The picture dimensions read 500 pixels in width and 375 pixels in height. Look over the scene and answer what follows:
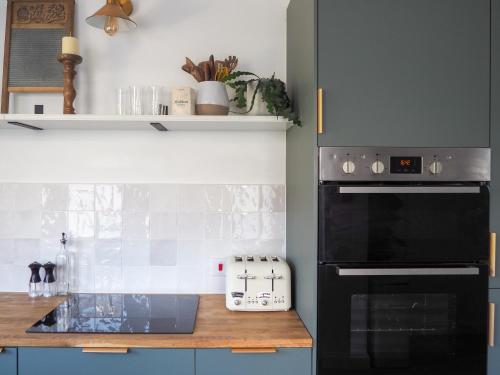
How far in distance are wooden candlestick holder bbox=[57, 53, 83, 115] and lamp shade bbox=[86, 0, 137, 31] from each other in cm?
19

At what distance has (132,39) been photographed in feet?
6.97

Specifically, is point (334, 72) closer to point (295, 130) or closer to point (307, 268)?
point (295, 130)

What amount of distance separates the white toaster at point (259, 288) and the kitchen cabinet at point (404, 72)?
0.68 metres

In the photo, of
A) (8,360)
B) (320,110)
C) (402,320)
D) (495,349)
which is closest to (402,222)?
(402,320)

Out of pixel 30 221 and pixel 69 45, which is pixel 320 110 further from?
pixel 30 221

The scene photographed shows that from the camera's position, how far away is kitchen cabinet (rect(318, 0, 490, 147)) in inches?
58.2

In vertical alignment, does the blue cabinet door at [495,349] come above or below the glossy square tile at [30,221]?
below

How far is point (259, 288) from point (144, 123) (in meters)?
0.97

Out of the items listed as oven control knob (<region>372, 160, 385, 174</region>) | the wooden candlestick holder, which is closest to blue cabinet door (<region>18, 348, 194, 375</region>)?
oven control knob (<region>372, 160, 385, 174</region>)

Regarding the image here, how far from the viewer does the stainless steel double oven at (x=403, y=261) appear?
1.47 metres

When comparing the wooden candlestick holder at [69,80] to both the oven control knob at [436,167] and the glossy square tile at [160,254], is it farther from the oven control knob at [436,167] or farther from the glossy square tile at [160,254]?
the oven control knob at [436,167]

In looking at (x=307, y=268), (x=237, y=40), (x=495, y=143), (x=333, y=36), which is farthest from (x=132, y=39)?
(x=495, y=143)

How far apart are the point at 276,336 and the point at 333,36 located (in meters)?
1.18

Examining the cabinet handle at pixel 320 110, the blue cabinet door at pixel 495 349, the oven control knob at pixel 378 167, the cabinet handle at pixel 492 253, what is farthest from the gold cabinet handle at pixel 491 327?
the cabinet handle at pixel 320 110
